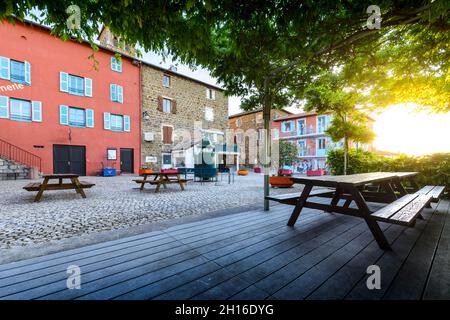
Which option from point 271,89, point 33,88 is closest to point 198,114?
point 33,88

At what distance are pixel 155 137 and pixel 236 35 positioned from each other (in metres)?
16.6

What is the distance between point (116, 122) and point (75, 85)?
3522 mm

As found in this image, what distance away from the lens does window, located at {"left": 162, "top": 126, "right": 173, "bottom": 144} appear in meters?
18.8

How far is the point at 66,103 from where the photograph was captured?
14164mm

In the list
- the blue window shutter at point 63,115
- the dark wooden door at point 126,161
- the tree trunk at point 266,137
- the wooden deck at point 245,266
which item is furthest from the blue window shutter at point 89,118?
the wooden deck at point 245,266

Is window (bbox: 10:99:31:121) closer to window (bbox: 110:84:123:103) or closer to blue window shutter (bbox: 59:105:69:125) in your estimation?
blue window shutter (bbox: 59:105:69:125)

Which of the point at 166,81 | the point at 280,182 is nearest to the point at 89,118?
the point at 166,81

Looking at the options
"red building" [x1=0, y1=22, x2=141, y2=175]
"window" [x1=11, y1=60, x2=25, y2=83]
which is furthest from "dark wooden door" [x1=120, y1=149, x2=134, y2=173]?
"window" [x1=11, y1=60, x2=25, y2=83]

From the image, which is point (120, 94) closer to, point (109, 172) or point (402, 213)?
point (109, 172)

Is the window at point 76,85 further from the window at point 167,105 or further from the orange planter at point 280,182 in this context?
the orange planter at point 280,182

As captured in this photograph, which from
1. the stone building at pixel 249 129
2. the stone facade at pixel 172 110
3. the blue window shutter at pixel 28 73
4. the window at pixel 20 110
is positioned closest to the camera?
the window at pixel 20 110

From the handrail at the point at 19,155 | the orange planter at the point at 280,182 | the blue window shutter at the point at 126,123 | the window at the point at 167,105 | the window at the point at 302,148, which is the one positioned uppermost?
the window at the point at 167,105

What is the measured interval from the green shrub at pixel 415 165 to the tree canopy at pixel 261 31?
8.09 ft

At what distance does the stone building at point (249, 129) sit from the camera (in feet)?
99.2
